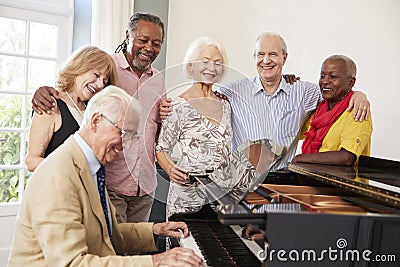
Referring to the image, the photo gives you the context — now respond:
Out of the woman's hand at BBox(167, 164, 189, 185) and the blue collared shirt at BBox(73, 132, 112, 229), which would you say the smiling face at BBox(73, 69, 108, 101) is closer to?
the woman's hand at BBox(167, 164, 189, 185)

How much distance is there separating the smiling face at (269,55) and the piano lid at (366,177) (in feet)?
1.83

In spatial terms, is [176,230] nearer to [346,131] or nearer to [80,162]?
[80,162]

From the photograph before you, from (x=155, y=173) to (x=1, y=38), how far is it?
181 cm

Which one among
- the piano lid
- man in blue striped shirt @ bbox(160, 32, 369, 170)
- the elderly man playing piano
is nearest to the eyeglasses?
the elderly man playing piano

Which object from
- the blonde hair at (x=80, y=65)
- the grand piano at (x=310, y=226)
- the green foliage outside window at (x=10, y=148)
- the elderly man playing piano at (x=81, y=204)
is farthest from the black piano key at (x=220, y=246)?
the green foliage outside window at (x=10, y=148)

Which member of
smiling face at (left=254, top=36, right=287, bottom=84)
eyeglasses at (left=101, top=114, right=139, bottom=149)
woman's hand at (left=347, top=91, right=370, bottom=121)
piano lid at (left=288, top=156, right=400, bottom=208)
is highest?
smiling face at (left=254, top=36, right=287, bottom=84)

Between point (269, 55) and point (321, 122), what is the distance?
0.41 meters

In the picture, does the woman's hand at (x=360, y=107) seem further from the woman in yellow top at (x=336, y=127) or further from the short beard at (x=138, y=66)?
the short beard at (x=138, y=66)

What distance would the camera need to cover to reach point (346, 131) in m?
2.34

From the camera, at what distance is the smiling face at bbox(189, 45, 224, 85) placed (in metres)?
2.22

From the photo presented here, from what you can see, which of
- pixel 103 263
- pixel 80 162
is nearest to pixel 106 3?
pixel 80 162

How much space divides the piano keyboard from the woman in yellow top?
0.58m

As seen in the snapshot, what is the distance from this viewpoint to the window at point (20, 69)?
12.5 ft

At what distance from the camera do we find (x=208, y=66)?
2.28m
